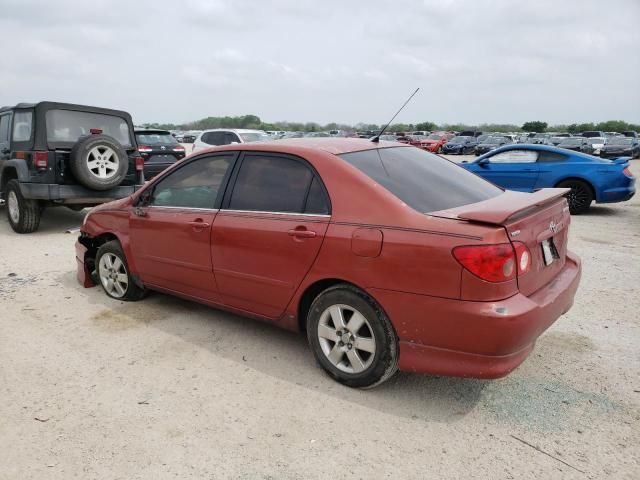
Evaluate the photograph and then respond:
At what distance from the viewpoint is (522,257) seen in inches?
110

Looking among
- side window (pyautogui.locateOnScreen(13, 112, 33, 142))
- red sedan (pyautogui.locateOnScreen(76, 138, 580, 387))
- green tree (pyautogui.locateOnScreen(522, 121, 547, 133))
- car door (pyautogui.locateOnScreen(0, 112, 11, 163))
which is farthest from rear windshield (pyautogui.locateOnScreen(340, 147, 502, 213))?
green tree (pyautogui.locateOnScreen(522, 121, 547, 133))

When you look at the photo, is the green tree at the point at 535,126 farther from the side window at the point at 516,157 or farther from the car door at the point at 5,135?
the car door at the point at 5,135

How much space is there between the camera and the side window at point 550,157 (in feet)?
32.4

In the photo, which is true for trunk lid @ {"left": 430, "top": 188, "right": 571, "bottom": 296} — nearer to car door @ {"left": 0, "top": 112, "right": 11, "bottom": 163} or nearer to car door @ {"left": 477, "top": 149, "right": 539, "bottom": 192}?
car door @ {"left": 477, "top": 149, "right": 539, "bottom": 192}

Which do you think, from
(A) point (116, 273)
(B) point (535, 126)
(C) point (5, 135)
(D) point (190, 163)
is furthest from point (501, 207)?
(B) point (535, 126)

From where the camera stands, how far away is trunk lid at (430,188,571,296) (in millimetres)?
2803

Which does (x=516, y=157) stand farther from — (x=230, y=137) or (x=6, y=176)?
(x=6, y=176)

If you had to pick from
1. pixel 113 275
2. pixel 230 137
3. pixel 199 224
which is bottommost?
pixel 113 275

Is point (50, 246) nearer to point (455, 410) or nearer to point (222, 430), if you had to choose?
point (222, 430)

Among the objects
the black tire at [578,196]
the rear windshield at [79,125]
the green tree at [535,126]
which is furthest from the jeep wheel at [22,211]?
the green tree at [535,126]

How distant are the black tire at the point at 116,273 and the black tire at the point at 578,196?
8.04 metres

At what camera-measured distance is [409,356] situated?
2.98 meters

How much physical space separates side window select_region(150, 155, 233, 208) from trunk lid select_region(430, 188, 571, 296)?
1.80 m

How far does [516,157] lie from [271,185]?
8.03 m
